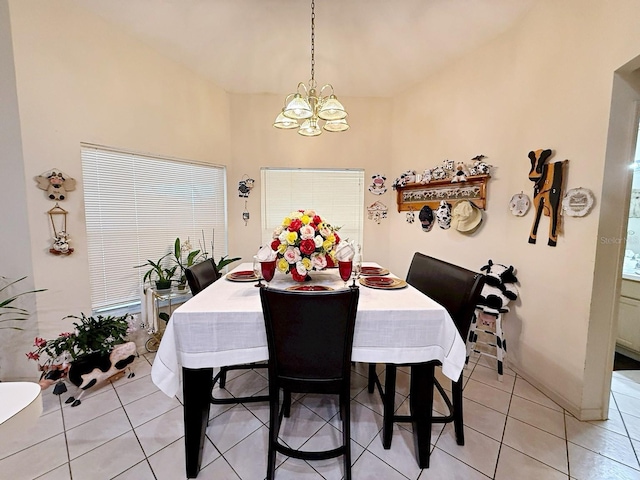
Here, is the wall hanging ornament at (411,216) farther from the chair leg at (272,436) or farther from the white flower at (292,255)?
the chair leg at (272,436)

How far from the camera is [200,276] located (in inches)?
69.7

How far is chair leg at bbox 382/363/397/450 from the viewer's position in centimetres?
145

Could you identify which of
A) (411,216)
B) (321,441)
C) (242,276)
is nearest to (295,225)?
(242,276)

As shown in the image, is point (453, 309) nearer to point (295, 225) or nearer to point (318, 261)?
point (318, 261)

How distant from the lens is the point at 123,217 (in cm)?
252

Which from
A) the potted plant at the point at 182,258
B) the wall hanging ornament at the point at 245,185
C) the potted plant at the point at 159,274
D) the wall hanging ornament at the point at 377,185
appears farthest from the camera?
the wall hanging ornament at the point at 377,185

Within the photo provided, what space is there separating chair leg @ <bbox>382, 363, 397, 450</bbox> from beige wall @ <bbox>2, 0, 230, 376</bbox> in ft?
8.14

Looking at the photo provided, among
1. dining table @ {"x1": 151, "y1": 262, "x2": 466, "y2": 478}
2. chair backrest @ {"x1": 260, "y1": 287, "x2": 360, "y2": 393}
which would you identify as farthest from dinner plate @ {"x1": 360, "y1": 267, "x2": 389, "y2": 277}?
chair backrest @ {"x1": 260, "y1": 287, "x2": 360, "y2": 393}

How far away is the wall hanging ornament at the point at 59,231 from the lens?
6.79ft

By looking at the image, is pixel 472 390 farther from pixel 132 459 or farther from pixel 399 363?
pixel 132 459

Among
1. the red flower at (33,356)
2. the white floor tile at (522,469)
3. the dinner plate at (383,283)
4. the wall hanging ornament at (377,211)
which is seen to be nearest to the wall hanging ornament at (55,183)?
the red flower at (33,356)

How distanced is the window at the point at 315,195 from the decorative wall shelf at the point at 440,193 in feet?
1.82

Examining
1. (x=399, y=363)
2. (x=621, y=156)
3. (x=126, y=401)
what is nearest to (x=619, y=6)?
(x=621, y=156)

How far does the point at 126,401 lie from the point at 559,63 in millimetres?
3849
